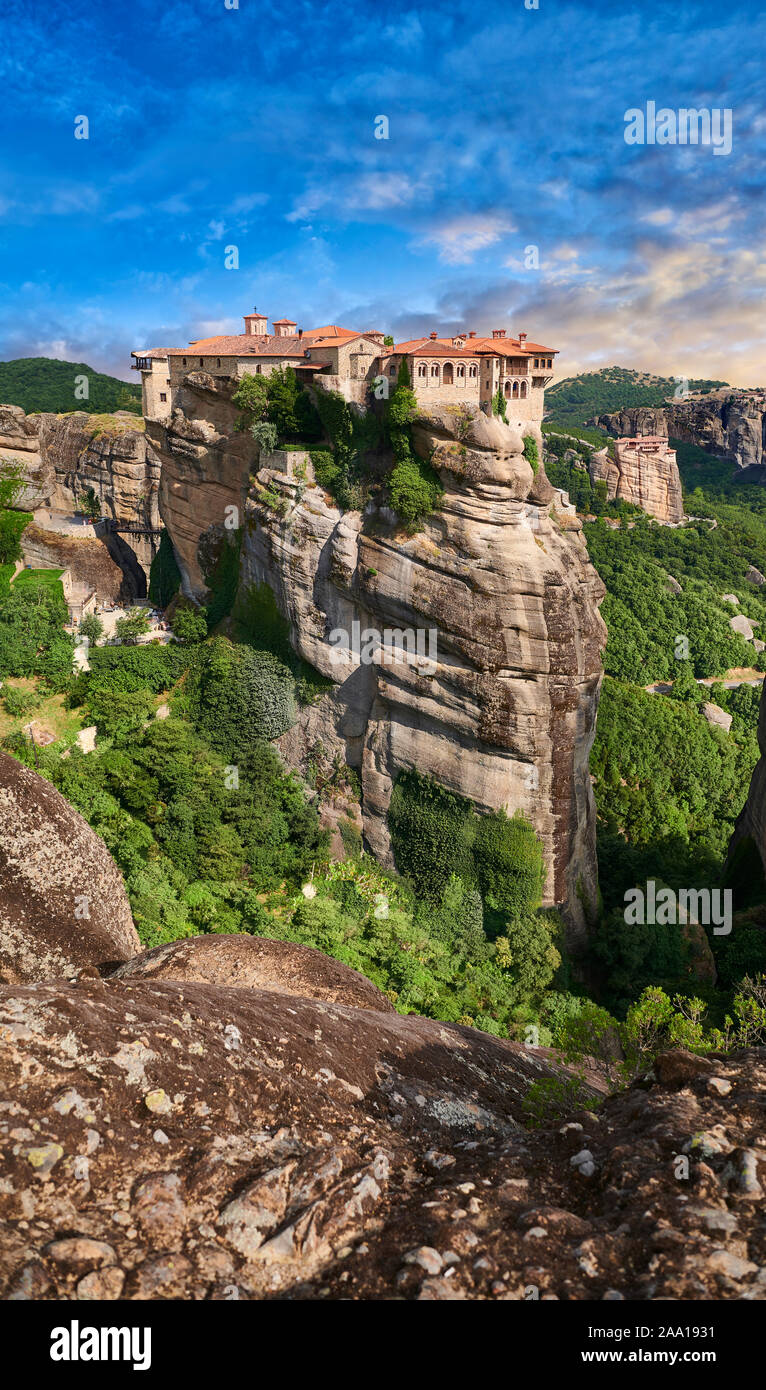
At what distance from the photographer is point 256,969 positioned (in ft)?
30.0

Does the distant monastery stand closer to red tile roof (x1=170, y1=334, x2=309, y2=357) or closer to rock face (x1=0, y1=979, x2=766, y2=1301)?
red tile roof (x1=170, y1=334, x2=309, y2=357)

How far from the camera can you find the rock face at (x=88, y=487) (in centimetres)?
4053

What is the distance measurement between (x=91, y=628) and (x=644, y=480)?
227ft

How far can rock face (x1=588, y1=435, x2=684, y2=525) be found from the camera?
83.4 metres

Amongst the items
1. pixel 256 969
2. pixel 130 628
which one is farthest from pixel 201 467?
pixel 256 969

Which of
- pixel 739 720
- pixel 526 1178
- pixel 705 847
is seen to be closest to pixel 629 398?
pixel 739 720

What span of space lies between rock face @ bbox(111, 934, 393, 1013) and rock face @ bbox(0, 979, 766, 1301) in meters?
2.02

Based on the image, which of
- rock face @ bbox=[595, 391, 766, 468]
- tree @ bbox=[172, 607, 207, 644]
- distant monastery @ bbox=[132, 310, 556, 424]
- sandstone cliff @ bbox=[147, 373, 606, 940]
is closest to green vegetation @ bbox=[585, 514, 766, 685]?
distant monastery @ bbox=[132, 310, 556, 424]

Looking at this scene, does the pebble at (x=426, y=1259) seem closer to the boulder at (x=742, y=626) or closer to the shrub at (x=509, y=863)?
the shrub at (x=509, y=863)

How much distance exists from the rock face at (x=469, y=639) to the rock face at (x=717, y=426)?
326 ft

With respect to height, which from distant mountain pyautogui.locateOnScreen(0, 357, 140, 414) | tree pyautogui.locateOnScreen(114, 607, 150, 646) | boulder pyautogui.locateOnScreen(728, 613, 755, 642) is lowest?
boulder pyautogui.locateOnScreen(728, 613, 755, 642)

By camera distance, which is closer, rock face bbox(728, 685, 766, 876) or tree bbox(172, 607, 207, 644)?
rock face bbox(728, 685, 766, 876)

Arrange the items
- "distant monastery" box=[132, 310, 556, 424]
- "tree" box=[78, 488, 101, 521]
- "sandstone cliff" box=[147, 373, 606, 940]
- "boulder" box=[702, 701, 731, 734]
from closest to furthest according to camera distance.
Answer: "sandstone cliff" box=[147, 373, 606, 940], "distant monastery" box=[132, 310, 556, 424], "boulder" box=[702, 701, 731, 734], "tree" box=[78, 488, 101, 521]

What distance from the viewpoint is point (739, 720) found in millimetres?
47125
